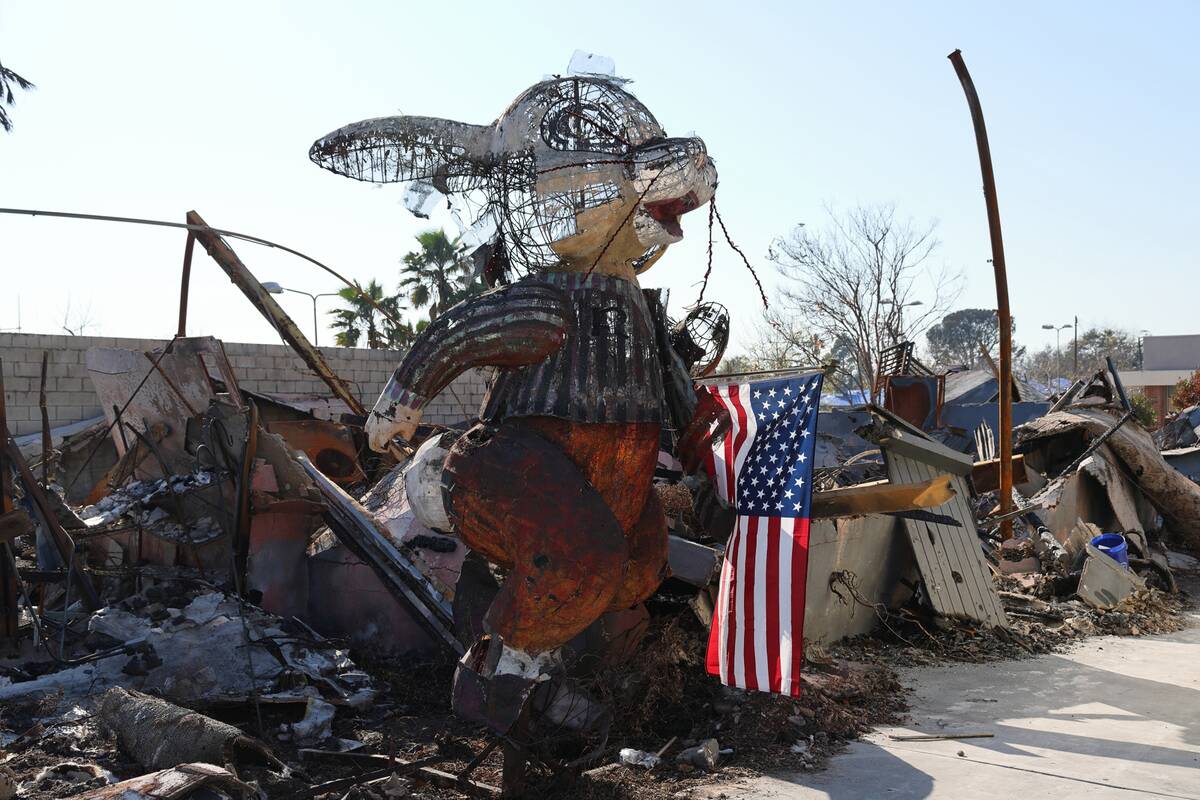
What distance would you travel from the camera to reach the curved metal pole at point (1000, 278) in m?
8.84

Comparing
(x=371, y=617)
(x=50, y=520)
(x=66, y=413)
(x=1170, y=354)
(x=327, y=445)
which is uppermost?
(x=1170, y=354)

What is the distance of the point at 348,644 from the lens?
598 cm

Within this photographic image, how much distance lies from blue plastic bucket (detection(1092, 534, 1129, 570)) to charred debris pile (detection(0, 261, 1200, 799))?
47 millimetres

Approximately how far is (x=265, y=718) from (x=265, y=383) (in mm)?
11871

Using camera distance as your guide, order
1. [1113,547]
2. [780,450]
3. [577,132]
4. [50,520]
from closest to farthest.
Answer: [577,132]
[780,450]
[50,520]
[1113,547]

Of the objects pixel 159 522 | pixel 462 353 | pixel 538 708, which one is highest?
pixel 462 353

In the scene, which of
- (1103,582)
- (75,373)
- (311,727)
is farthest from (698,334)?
(75,373)

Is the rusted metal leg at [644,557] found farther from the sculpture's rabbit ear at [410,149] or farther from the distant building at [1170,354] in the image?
the distant building at [1170,354]

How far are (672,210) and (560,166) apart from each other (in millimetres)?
560

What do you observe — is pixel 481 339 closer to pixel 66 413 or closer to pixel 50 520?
pixel 50 520

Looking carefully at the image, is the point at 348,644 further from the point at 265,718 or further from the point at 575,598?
the point at 575,598

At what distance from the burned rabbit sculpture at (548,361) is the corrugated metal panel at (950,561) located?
322cm

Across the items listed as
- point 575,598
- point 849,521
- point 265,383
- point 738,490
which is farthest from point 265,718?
point 265,383

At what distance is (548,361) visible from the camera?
3789mm
